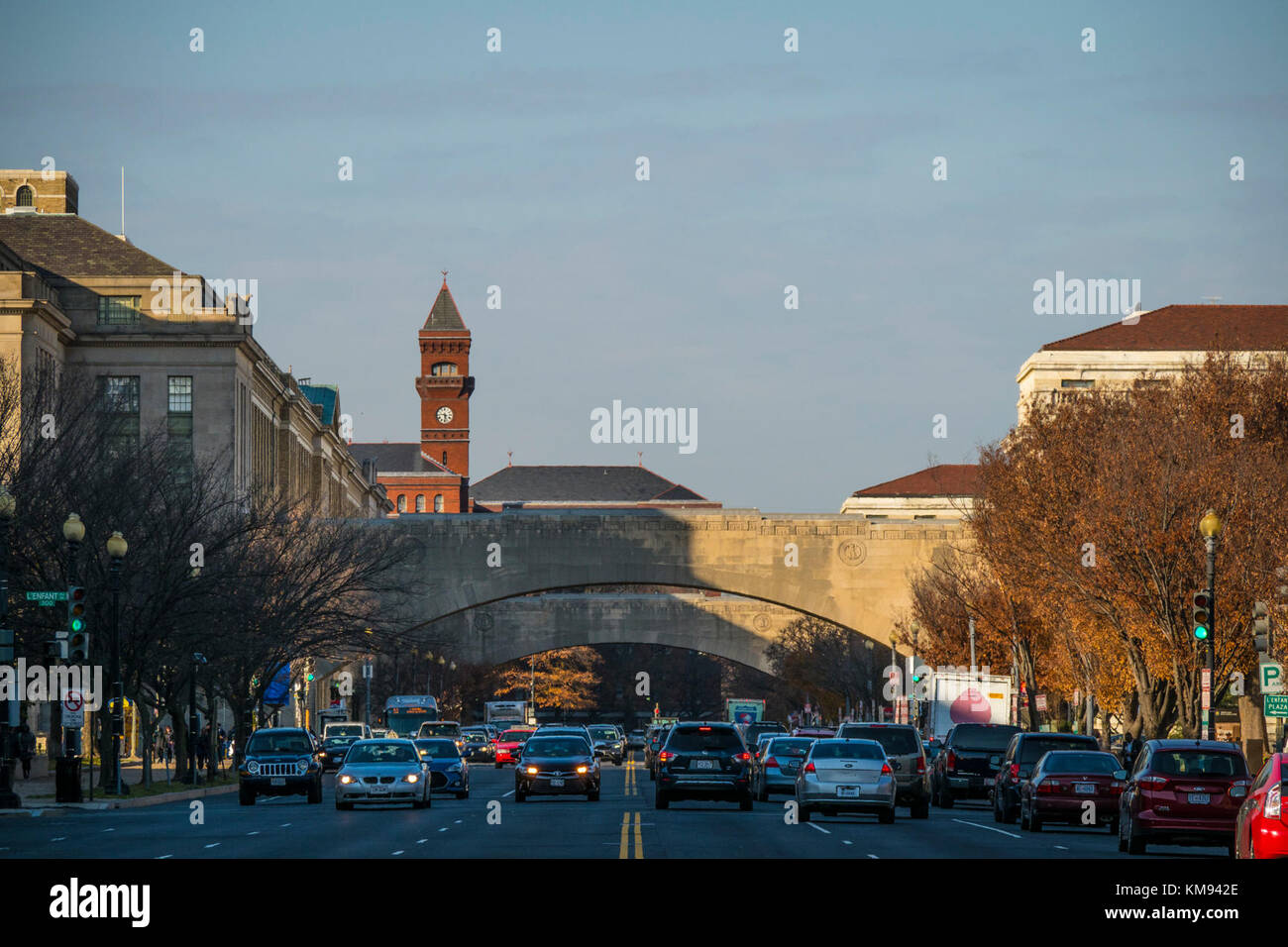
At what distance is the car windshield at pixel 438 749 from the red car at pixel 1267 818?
86.0 ft

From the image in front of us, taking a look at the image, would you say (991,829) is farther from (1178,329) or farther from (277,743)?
(1178,329)

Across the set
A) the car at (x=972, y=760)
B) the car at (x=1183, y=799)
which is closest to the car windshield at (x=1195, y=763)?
the car at (x=1183, y=799)

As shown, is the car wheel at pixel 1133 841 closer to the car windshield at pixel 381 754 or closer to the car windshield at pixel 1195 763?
the car windshield at pixel 1195 763

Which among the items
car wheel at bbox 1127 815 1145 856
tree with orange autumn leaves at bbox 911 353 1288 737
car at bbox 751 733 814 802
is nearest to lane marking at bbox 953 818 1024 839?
car wheel at bbox 1127 815 1145 856

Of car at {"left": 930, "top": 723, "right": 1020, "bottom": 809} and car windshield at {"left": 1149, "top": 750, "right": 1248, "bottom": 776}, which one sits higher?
car windshield at {"left": 1149, "top": 750, "right": 1248, "bottom": 776}

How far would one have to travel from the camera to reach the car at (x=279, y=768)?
42.1 m

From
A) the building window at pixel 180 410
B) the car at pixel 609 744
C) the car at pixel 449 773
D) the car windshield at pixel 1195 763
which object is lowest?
the car at pixel 609 744

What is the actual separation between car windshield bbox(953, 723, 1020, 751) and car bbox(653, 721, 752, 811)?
9.82 m

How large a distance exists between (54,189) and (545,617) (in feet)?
120

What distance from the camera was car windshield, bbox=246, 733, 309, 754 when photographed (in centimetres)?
4381

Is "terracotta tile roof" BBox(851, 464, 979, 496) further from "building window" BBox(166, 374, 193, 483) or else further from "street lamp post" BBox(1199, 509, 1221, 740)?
"street lamp post" BBox(1199, 509, 1221, 740)

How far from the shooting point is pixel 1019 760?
36875 millimetres

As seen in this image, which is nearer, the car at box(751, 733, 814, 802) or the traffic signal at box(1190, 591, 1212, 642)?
the traffic signal at box(1190, 591, 1212, 642)
